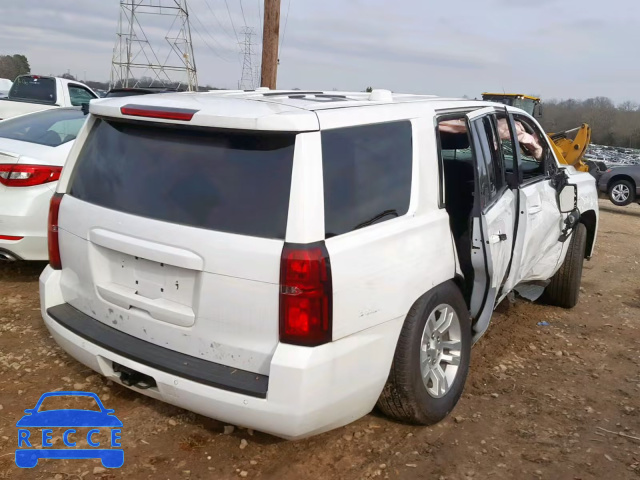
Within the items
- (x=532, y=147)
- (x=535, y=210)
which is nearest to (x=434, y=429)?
(x=535, y=210)

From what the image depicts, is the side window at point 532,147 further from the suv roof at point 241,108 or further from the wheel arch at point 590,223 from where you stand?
the suv roof at point 241,108

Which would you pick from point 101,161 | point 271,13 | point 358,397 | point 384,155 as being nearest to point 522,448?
point 358,397

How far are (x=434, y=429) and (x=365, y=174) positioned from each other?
Result: 1523 millimetres

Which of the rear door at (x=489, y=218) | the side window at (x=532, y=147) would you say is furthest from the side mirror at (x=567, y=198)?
the rear door at (x=489, y=218)

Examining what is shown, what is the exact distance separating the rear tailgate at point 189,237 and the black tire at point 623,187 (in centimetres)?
1578

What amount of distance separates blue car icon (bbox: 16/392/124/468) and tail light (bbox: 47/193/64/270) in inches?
31.3

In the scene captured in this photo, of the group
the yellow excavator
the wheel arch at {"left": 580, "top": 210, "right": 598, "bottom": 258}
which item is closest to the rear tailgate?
the wheel arch at {"left": 580, "top": 210, "right": 598, "bottom": 258}

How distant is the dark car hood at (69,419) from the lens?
3.13 metres

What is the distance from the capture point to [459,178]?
158 inches

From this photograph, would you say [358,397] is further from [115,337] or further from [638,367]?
[638,367]

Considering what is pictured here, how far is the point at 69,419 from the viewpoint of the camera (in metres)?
3.18

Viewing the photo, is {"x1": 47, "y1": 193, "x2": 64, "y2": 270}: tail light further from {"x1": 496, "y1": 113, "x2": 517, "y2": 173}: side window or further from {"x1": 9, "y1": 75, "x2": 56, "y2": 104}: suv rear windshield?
{"x1": 9, "y1": 75, "x2": 56, "y2": 104}: suv rear windshield

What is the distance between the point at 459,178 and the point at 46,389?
2931 mm

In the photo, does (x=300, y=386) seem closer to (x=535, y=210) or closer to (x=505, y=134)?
(x=535, y=210)
